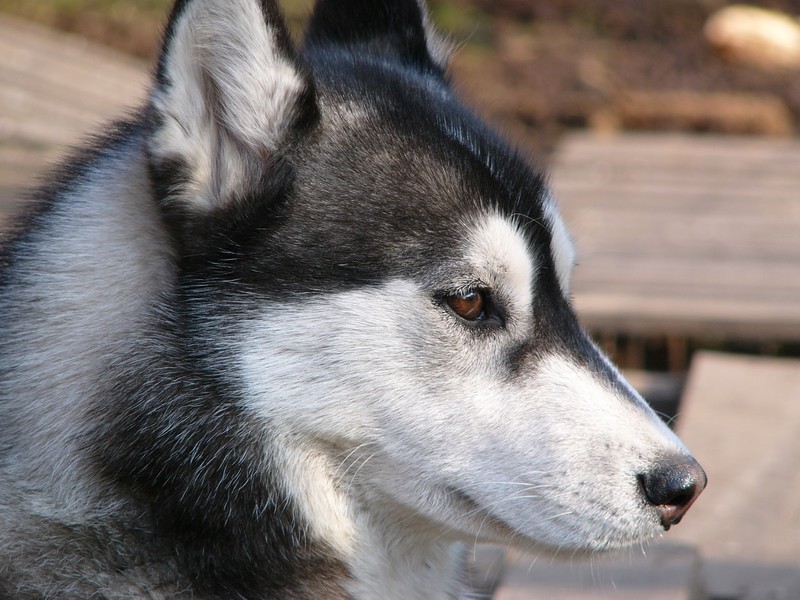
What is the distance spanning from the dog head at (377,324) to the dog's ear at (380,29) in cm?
67

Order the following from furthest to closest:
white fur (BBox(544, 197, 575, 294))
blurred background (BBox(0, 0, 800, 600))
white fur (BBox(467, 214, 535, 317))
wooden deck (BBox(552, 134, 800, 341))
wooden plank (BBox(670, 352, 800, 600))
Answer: wooden deck (BBox(552, 134, 800, 341)) → blurred background (BBox(0, 0, 800, 600)) → wooden plank (BBox(670, 352, 800, 600)) → white fur (BBox(544, 197, 575, 294)) → white fur (BBox(467, 214, 535, 317))

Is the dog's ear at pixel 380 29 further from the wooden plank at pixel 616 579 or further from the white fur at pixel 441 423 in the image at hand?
the wooden plank at pixel 616 579

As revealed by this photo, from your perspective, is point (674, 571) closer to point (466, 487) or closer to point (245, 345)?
point (466, 487)

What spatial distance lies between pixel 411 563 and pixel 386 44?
1376 mm

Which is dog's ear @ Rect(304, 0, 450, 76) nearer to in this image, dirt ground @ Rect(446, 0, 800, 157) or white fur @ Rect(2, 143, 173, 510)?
white fur @ Rect(2, 143, 173, 510)

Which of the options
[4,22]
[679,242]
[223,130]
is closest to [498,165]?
[223,130]

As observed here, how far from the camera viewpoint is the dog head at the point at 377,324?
90.2 inches

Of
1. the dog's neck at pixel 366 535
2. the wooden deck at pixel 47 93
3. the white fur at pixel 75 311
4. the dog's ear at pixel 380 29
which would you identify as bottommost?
the wooden deck at pixel 47 93

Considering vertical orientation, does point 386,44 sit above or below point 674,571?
above

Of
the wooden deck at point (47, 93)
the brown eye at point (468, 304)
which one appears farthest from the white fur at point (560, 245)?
the wooden deck at point (47, 93)

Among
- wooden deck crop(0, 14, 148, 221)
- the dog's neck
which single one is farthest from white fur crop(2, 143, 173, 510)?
wooden deck crop(0, 14, 148, 221)

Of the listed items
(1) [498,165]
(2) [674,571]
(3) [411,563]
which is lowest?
(2) [674,571]

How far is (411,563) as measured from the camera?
2.61 metres

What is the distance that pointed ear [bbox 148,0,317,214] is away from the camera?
227 centimetres
